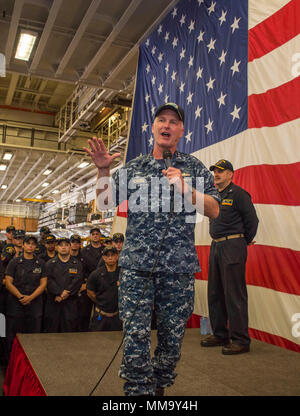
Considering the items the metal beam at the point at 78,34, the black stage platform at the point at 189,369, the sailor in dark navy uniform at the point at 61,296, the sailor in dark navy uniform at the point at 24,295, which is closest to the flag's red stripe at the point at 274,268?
the black stage platform at the point at 189,369

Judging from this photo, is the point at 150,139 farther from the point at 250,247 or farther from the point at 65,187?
the point at 65,187

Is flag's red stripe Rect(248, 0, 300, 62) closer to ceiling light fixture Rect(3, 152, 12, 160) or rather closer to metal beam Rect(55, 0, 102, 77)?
metal beam Rect(55, 0, 102, 77)

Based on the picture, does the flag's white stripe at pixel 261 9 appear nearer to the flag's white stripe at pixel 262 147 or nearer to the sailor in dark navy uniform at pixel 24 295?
the flag's white stripe at pixel 262 147

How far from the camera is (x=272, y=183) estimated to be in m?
3.71

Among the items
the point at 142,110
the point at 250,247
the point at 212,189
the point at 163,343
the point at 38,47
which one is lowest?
the point at 163,343

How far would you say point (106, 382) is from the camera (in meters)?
2.51

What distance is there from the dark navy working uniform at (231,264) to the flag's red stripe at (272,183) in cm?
31

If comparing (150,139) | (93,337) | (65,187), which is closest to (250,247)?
(93,337)

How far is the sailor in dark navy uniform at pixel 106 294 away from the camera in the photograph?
15.5ft

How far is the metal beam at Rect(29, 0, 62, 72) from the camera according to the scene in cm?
580

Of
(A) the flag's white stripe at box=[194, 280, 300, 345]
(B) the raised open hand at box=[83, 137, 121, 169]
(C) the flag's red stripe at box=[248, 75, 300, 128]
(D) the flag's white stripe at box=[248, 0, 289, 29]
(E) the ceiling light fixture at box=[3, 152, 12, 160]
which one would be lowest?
(A) the flag's white stripe at box=[194, 280, 300, 345]

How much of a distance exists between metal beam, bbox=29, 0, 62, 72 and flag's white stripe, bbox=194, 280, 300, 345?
476 centimetres

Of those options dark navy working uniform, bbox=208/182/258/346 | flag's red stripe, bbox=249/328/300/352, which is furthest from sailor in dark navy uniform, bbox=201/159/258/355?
flag's red stripe, bbox=249/328/300/352
